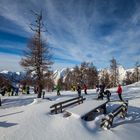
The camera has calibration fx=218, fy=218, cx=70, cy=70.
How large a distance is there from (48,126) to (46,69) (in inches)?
859

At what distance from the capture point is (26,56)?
31656 mm

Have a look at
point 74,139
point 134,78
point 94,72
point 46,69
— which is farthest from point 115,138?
point 134,78

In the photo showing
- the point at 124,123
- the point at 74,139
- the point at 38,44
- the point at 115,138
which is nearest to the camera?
the point at 74,139

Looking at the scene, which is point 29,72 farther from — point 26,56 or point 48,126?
point 48,126

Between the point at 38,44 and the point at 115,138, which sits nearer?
→ the point at 115,138

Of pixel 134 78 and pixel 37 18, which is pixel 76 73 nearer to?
pixel 134 78

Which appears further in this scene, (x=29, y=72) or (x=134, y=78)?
(x=134, y=78)

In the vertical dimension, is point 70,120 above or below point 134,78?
below

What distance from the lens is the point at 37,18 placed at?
3152cm

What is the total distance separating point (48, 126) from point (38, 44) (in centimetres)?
2199

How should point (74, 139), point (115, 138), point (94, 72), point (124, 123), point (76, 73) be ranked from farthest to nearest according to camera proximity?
point (94, 72) < point (76, 73) < point (124, 123) < point (115, 138) < point (74, 139)

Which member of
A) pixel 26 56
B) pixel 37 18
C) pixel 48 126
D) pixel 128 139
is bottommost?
pixel 128 139

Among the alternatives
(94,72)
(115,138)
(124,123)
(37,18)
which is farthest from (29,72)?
(94,72)

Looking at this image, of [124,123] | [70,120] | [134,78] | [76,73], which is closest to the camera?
[70,120]
